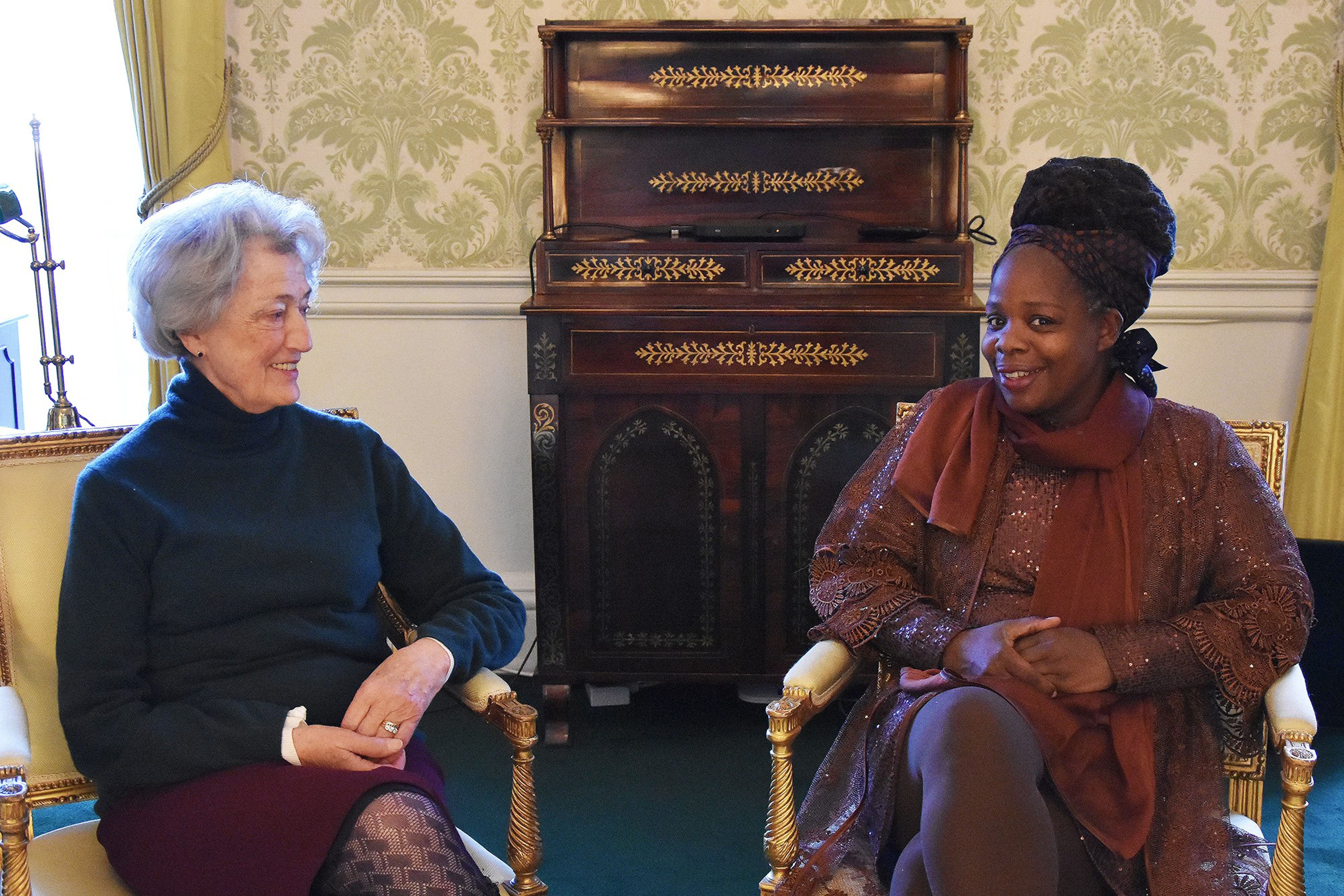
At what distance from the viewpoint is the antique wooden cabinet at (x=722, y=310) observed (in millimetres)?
2773

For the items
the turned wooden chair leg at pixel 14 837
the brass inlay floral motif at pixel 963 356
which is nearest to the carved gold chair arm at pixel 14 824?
the turned wooden chair leg at pixel 14 837

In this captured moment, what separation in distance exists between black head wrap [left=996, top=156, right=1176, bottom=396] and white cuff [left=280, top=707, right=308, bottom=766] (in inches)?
48.2

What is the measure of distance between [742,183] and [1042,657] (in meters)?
1.77

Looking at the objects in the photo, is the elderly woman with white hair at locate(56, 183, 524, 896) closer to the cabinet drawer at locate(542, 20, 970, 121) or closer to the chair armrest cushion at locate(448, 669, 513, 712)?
the chair armrest cushion at locate(448, 669, 513, 712)

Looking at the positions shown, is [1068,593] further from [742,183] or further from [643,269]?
[742,183]

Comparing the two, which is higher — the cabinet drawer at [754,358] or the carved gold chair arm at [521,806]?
the cabinet drawer at [754,358]

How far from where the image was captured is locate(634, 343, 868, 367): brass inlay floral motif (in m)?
2.78

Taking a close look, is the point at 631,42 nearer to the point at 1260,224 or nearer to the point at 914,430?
the point at 914,430

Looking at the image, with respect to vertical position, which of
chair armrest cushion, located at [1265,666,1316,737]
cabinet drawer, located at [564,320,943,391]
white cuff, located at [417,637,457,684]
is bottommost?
chair armrest cushion, located at [1265,666,1316,737]

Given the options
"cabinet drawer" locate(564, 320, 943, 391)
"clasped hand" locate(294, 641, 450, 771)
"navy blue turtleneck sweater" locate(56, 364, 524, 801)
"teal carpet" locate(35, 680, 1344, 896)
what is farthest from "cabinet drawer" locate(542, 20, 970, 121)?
"clasped hand" locate(294, 641, 450, 771)

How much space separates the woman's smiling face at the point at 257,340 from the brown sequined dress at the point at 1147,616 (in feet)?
2.83

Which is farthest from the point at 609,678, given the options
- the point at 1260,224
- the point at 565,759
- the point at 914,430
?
the point at 1260,224

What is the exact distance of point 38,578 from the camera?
1769 mm

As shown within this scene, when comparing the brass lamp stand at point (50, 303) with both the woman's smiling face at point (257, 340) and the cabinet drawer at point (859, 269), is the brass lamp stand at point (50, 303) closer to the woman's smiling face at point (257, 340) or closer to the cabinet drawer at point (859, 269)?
the woman's smiling face at point (257, 340)
